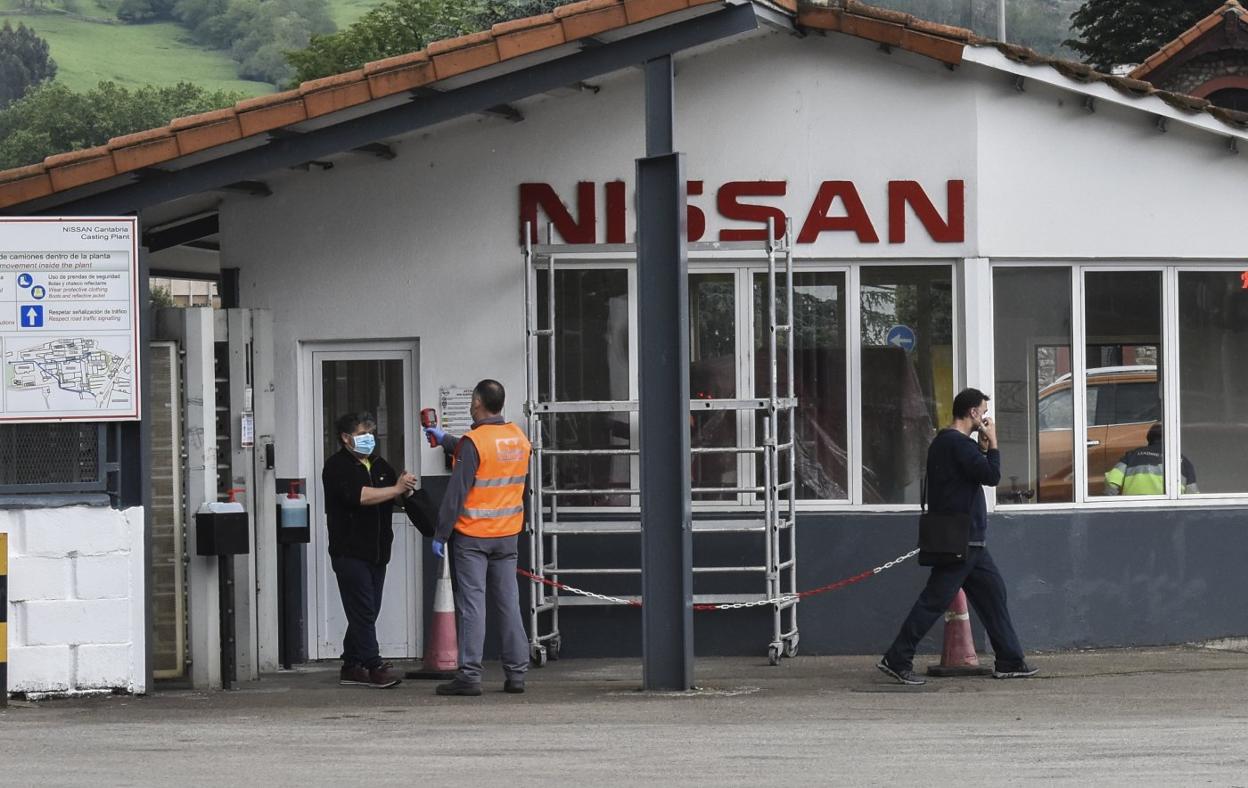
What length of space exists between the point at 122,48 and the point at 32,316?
16133 cm

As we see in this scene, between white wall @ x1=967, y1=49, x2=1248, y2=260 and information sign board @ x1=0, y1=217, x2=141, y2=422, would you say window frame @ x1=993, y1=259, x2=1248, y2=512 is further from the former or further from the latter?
information sign board @ x1=0, y1=217, x2=141, y2=422

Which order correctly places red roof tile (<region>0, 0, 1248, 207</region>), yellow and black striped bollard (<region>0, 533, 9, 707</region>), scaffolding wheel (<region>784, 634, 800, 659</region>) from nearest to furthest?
yellow and black striped bollard (<region>0, 533, 9, 707</region>)
red roof tile (<region>0, 0, 1248, 207</region>)
scaffolding wheel (<region>784, 634, 800, 659</region>)

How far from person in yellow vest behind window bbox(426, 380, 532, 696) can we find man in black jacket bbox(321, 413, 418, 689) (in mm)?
668

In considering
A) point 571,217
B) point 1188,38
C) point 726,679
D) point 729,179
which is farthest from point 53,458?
point 1188,38

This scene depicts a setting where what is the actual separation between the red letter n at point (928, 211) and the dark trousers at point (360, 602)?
4.21 meters

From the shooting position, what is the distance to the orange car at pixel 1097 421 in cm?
1231

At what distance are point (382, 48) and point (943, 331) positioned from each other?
56575 mm

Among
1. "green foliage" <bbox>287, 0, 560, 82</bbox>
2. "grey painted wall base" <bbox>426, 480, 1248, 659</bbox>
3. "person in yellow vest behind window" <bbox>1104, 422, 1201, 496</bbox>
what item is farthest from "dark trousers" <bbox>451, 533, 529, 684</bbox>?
"green foliage" <bbox>287, 0, 560, 82</bbox>

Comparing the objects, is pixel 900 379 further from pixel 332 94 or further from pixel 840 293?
pixel 332 94

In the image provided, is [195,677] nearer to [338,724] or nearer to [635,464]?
[338,724]

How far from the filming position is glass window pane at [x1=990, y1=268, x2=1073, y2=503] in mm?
12219

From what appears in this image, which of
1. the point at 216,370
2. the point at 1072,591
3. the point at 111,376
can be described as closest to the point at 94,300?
the point at 111,376

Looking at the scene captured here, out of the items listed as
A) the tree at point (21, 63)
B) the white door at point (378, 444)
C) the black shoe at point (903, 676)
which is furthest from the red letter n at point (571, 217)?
the tree at point (21, 63)

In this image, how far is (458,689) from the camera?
10.5 meters
